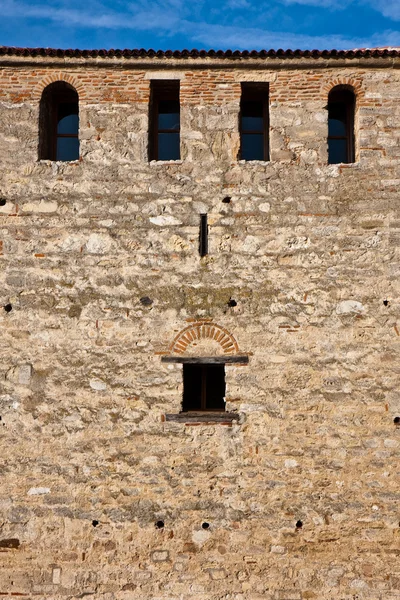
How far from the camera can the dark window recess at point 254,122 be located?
792cm

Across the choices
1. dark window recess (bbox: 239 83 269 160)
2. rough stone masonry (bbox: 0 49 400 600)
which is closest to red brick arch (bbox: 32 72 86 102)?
rough stone masonry (bbox: 0 49 400 600)

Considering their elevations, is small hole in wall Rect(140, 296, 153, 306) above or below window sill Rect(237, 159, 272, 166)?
below

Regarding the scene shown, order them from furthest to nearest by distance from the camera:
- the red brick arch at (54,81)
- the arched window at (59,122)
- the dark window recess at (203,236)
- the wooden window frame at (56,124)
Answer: the wooden window frame at (56,124)
the arched window at (59,122)
the red brick arch at (54,81)
the dark window recess at (203,236)

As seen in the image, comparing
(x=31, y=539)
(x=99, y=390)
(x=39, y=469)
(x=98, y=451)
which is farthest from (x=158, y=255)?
(x=31, y=539)

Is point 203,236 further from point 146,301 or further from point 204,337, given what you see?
point 204,337

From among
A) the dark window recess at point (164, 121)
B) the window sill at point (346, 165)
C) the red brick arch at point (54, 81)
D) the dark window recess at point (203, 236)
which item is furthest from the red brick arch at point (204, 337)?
the red brick arch at point (54, 81)

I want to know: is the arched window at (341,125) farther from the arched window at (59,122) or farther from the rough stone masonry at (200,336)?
the arched window at (59,122)

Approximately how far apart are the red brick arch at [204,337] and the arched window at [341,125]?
2.66 metres

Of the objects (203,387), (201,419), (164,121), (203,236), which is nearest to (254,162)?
(203,236)

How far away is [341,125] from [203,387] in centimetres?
391

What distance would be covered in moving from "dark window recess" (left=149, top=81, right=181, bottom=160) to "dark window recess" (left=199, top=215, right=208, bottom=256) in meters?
0.95

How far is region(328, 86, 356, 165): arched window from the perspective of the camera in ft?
25.9

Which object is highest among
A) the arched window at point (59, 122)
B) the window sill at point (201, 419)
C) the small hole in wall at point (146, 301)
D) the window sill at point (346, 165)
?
the arched window at point (59, 122)

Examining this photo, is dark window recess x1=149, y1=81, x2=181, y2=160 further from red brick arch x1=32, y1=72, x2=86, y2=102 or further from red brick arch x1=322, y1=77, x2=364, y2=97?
red brick arch x1=322, y1=77, x2=364, y2=97
